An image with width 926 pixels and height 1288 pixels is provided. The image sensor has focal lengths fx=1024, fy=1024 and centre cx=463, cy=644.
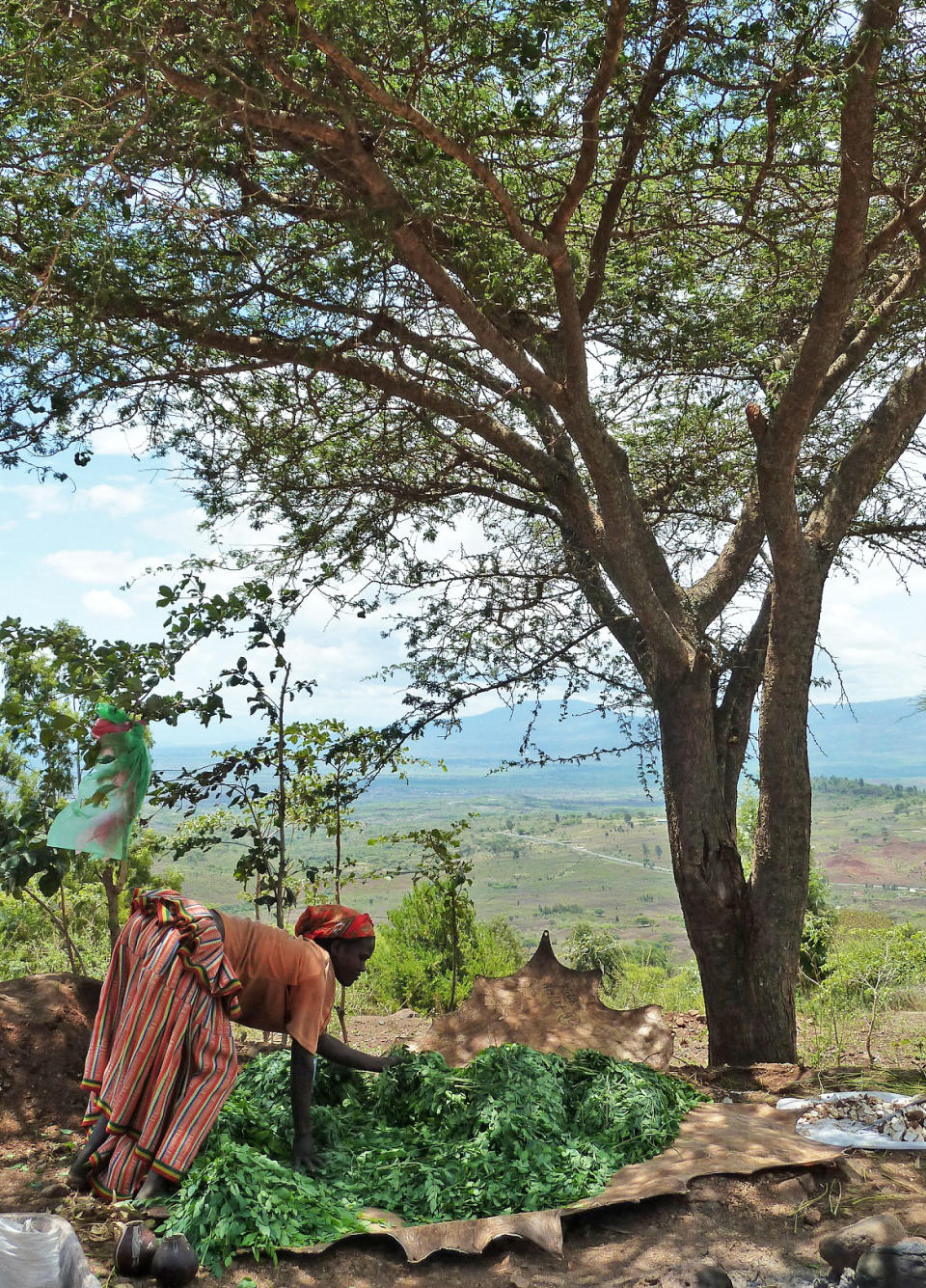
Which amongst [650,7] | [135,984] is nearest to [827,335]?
[650,7]

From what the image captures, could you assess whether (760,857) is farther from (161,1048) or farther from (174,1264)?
(174,1264)

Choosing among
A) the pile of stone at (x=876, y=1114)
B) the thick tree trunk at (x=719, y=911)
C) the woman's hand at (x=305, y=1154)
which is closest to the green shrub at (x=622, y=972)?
A: the thick tree trunk at (x=719, y=911)

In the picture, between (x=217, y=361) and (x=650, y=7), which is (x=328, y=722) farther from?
(x=650, y=7)

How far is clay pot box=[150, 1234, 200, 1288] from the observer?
288 centimetres

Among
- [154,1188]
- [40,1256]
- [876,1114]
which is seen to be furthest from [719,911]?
[40,1256]

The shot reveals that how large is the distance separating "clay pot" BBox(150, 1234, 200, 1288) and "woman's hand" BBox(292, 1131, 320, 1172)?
774mm

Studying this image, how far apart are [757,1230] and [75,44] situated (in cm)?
508

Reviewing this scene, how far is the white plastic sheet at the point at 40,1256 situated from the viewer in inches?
99.7

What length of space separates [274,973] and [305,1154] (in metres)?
0.65

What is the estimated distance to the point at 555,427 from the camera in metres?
6.55

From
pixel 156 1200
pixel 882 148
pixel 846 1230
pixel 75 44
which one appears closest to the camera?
pixel 846 1230

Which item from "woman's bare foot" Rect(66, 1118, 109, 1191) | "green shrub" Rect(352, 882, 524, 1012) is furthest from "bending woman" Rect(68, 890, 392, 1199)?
"green shrub" Rect(352, 882, 524, 1012)

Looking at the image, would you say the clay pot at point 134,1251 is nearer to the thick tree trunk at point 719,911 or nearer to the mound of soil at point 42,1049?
the mound of soil at point 42,1049

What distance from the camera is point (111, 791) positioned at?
173 inches
